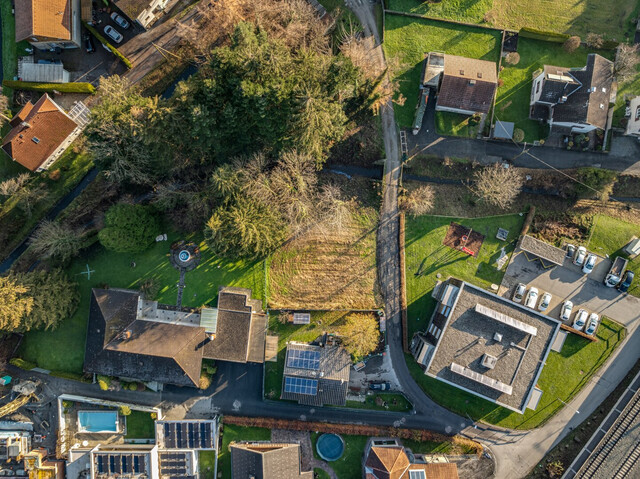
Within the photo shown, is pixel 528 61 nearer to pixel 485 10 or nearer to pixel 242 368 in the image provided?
pixel 485 10

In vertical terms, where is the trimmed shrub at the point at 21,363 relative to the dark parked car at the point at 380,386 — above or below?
above

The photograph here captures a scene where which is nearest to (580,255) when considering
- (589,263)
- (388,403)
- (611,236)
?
(589,263)

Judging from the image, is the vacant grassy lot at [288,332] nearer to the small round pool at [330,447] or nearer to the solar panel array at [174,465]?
the small round pool at [330,447]

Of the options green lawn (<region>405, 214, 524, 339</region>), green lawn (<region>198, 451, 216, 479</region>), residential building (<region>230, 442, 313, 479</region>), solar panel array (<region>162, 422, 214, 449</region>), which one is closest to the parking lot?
green lawn (<region>405, 214, 524, 339</region>)

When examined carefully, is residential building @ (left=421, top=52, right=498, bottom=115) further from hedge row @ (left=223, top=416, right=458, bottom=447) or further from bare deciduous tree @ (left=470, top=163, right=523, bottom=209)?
hedge row @ (left=223, top=416, right=458, bottom=447)

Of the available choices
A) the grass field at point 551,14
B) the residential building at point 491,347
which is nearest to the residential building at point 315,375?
the residential building at point 491,347

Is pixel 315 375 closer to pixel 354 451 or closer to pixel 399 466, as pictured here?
pixel 354 451
